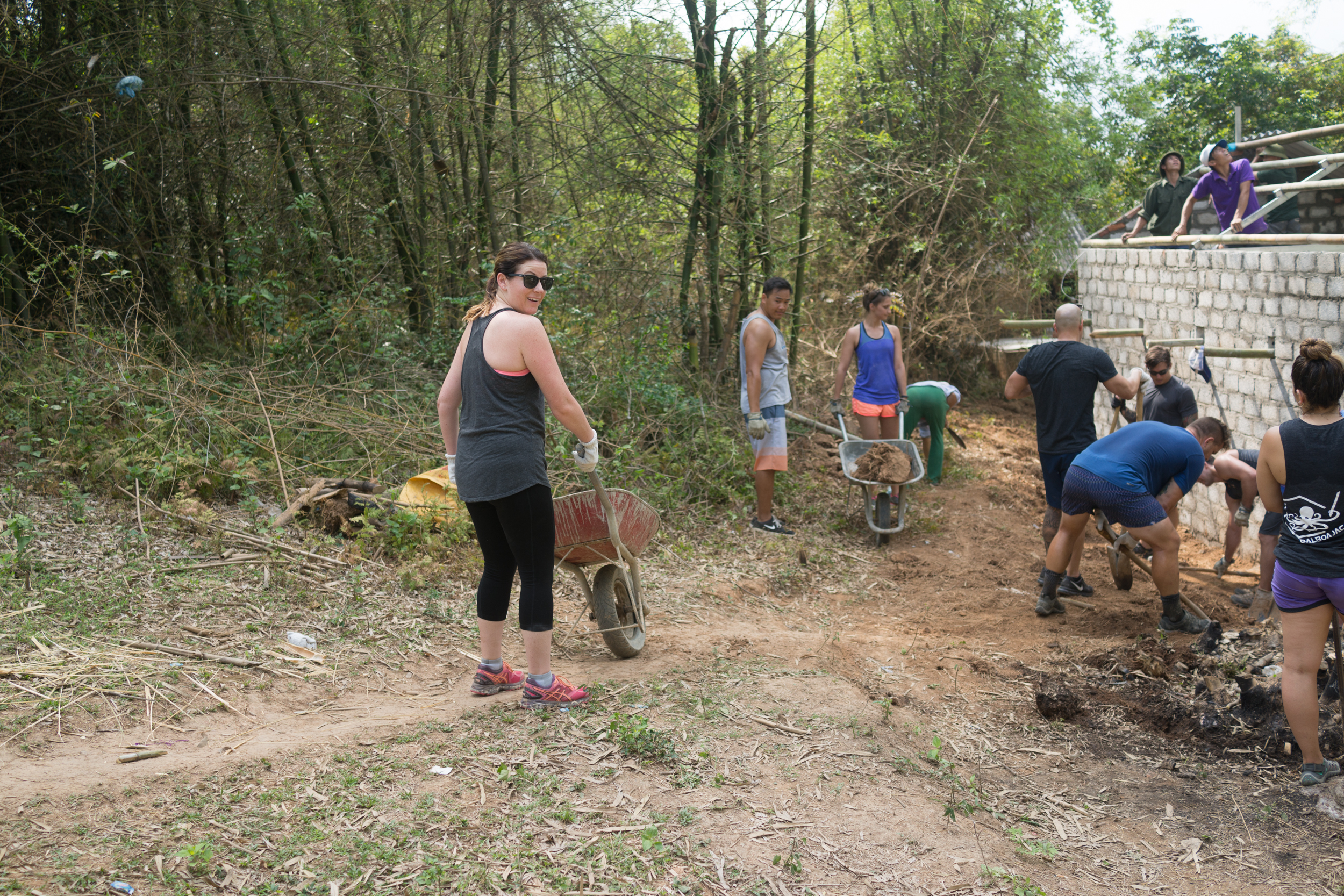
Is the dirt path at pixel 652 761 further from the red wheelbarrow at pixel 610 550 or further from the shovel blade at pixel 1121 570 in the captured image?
the shovel blade at pixel 1121 570

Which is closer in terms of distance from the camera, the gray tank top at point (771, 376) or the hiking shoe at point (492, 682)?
the hiking shoe at point (492, 682)

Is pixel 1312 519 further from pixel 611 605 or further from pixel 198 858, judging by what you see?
pixel 198 858

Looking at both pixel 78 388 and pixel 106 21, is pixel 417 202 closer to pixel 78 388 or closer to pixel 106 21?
pixel 106 21

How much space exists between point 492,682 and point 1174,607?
3.72 meters

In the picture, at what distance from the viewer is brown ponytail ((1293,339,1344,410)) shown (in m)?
3.26

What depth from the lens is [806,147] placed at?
8.70 metres

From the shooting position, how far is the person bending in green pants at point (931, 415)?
848cm

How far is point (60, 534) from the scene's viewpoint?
4898 mm

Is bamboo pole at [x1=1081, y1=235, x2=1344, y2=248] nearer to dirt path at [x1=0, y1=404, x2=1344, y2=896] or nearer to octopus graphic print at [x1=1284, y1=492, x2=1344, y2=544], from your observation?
dirt path at [x1=0, y1=404, x2=1344, y2=896]

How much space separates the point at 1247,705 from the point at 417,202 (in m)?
Answer: 7.58

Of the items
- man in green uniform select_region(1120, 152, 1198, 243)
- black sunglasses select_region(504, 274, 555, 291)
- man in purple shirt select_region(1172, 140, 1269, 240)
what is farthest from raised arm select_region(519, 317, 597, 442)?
man in green uniform select_region(1120, 152, 1198, 243)

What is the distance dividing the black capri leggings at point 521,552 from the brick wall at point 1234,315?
5264mm

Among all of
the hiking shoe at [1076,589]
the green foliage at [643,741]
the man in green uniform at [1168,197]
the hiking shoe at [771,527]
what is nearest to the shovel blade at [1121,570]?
the hiking shoe at [1076,589]

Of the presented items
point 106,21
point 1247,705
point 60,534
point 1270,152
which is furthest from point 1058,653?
point 1270,152
